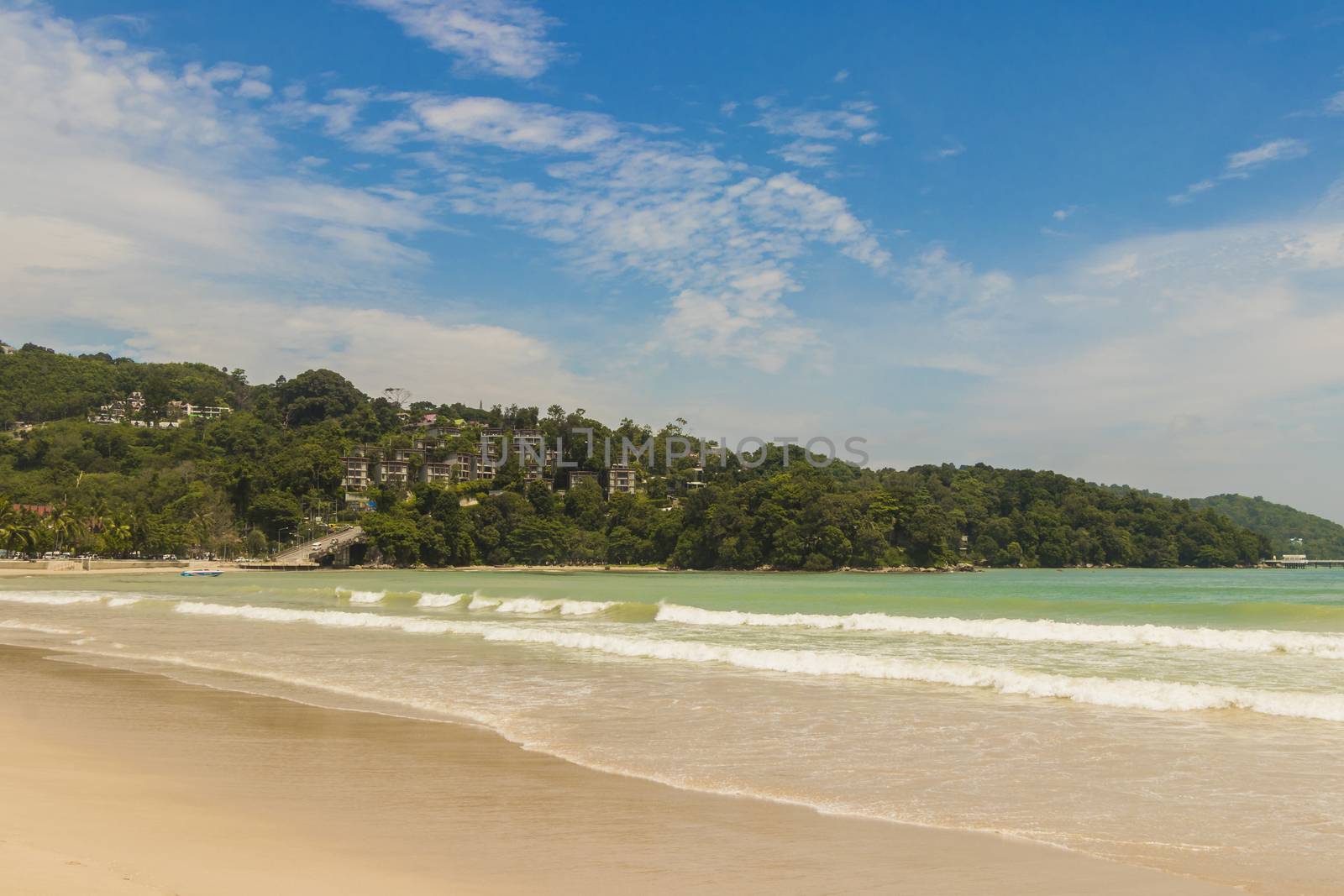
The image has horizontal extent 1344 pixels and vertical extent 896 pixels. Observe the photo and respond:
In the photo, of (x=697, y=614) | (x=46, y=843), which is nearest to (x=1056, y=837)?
(x=46, y=843)

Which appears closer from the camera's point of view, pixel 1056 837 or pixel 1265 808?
pixel 1056 837

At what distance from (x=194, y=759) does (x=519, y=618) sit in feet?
71.2

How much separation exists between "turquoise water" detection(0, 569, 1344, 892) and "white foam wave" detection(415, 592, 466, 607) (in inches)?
368

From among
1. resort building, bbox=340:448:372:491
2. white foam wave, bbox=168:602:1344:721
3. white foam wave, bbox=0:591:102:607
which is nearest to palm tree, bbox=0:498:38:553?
resort building, bbox=340:448:372:491

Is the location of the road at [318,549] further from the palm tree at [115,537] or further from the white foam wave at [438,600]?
the white foam wave at [438,600]

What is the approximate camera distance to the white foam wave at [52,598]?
37562 mm

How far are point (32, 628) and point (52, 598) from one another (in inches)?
690

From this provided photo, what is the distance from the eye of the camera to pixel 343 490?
429ft

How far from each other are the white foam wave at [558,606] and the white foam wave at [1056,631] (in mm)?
3929

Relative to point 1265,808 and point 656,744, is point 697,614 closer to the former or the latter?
point 656,744

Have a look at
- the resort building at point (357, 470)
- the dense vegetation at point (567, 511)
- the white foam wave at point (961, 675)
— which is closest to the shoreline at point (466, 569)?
the dense vegetation at point (567, 511)

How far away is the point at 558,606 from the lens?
34375mm

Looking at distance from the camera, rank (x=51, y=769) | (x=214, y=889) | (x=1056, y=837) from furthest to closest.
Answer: (x=51, y=769) < (x=1056, y=837) < (x=214, y=889)

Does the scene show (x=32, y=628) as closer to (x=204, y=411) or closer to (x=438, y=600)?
(x=438, y=600)
